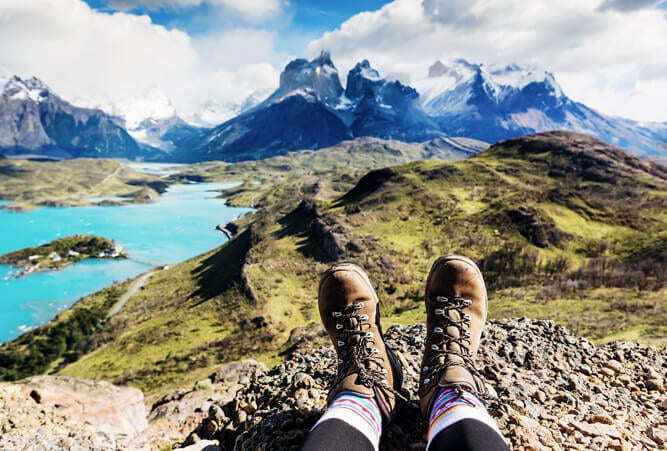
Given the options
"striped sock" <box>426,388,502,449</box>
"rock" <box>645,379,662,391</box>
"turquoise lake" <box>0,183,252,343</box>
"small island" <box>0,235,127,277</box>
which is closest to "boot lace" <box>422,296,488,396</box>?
"striped sock" <box>426,388,502,449</box>

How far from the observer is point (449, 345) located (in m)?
5.02

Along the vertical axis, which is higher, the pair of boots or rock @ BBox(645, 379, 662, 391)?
the pair of boots

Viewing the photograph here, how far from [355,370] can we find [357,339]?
0.55 m

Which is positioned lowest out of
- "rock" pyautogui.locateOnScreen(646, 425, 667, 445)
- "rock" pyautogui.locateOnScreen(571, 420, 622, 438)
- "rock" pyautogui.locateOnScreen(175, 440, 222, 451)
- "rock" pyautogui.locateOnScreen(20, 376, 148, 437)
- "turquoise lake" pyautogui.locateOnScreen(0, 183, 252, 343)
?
"turquoise lake" pyautogui.locateOnScreen(0, 183, 252, 343)

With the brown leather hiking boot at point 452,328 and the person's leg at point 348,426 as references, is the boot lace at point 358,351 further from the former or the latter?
the brown leather hiking boot at point 452,328

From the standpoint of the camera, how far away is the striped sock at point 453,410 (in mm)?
3537

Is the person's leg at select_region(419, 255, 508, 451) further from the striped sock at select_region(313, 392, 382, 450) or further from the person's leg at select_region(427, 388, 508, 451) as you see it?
the striped sock at select_region(313, 392, 382, 450)

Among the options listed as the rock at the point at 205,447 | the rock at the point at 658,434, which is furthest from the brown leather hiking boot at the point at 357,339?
the rock at the point at 658,434

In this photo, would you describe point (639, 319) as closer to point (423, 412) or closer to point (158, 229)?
point (423, 412)

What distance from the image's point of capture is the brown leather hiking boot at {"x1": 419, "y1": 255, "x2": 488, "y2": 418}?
14.1 ft

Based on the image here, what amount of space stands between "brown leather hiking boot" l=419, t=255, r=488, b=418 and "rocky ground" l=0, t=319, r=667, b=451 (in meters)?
0.55

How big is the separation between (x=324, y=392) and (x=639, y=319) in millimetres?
18464

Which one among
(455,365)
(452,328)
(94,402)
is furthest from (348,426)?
(94,402)

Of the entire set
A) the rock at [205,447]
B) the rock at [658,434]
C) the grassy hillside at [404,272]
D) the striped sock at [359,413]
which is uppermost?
the striped sock at [359,413]
